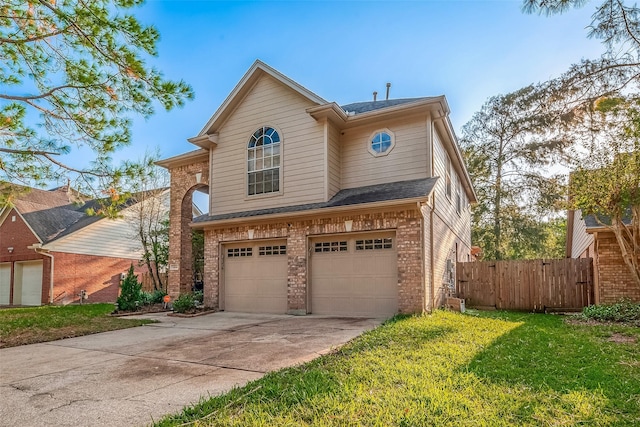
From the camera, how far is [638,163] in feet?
30.4

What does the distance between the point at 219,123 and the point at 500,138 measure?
1896cm

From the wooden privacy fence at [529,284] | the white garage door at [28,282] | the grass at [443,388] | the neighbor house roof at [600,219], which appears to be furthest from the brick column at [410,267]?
the white garage door at [28,282]

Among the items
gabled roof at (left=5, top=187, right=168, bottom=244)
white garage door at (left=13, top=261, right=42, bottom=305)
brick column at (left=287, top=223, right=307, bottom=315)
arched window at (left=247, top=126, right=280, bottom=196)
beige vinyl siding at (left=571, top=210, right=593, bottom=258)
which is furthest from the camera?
gabled roof at (left=5, top=187, right=168, bottom=244)

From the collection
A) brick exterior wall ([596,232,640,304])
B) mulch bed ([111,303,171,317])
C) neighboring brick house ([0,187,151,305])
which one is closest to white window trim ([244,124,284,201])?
mulch bed ([111,303,171,317])

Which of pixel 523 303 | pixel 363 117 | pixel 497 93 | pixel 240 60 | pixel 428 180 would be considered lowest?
pixel 523 303

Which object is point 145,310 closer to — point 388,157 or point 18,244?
point 388,157

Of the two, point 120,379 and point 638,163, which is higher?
point 638,163

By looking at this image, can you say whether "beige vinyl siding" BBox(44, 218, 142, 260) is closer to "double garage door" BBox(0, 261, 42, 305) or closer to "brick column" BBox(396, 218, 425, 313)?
"double garage door" BBox(0, 261, 42, 305)

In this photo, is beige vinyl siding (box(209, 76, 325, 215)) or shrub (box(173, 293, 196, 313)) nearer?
beige vinyl siding (box(209, 76, 325, 215))

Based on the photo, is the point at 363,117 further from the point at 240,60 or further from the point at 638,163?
the point at 638,163

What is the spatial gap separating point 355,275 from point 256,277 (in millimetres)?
3205

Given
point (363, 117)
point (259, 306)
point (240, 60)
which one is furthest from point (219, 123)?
point (259, 306)

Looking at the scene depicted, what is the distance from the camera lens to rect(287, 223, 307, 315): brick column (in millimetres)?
10609

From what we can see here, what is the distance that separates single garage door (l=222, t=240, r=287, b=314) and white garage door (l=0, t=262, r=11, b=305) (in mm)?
16126
